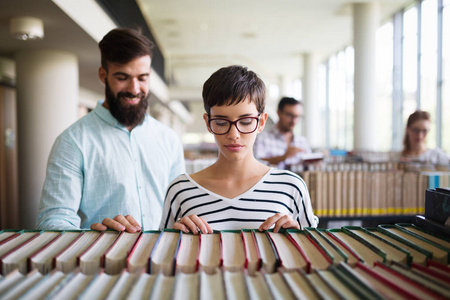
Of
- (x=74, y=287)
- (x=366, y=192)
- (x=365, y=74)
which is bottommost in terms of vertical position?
(x=366, y=192)

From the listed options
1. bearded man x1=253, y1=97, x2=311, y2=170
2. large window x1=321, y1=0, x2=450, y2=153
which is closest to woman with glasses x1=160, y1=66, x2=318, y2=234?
bearded man x1=253, y1=97, x2=311, y2=170

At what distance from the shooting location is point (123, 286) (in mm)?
690

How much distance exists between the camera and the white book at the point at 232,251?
756mm

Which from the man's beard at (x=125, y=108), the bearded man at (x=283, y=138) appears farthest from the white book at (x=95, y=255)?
the bearded man at (x=283, y=138)

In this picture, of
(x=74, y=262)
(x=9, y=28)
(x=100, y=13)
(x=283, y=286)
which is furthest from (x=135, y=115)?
(x=100, y=13)

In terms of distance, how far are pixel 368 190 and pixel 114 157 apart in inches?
116

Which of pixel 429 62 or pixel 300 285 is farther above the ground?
pixel 429 62

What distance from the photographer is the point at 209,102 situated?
1.26m

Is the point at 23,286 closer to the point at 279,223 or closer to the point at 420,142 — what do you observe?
the point at 279,223

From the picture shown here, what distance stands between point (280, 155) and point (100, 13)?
3.01 meters

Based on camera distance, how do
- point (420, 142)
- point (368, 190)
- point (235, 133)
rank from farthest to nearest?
1. point (420, 142)
2. point (368, 190)
3. point (235, 133)

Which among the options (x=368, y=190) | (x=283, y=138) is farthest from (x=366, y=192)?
(x=283, y=138)

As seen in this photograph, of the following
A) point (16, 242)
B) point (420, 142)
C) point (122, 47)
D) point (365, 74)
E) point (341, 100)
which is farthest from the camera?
point (341, 100)

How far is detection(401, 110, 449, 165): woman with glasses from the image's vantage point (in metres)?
4.15
